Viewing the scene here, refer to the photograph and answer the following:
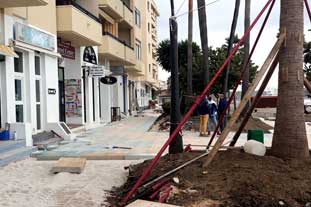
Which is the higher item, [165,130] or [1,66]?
[1,66]

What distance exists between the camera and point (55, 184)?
8531 millimetres

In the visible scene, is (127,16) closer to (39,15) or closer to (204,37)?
(204,37)

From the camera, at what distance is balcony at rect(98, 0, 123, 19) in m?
25.5

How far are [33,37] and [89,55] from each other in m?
8.78

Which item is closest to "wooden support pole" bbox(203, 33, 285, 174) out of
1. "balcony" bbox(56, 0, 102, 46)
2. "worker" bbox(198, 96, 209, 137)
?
"worker" bbox(198, 96, 209, 137)

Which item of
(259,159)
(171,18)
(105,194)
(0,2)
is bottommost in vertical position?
(105,194)

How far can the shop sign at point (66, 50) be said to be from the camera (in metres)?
19.5

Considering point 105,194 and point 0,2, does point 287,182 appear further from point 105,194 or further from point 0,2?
point 0,2

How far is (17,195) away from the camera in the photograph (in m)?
7.70

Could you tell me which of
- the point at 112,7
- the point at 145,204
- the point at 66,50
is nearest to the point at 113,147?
the point at 66,50

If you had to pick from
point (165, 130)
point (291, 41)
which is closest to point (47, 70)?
point (165, 130)

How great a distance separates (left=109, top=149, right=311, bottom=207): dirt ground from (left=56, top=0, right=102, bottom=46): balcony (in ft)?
37.1

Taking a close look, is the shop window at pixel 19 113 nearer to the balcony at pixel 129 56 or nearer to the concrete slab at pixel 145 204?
the concrete slab at pixel 145 204

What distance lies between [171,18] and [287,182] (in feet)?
15.9
